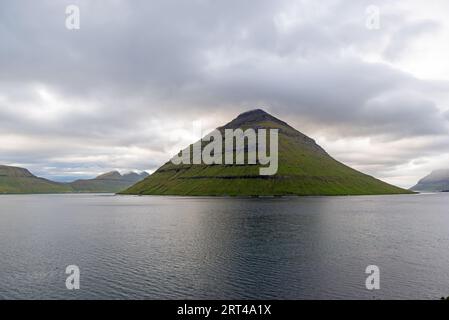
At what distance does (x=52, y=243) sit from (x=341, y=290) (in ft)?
261

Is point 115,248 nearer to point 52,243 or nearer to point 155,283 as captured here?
point 52,243

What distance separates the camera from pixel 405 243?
9444 cm

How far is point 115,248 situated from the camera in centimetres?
8925
